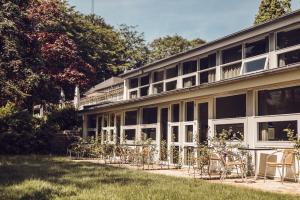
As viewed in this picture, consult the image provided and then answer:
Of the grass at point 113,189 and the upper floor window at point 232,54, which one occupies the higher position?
the upper floor window at point 232,54

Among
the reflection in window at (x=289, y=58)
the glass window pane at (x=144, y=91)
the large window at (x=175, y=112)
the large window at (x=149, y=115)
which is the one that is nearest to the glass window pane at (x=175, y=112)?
the large window at (x=175, y=112)

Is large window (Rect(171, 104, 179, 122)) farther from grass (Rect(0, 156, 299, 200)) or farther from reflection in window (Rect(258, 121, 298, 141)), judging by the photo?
grass (Rect(0, 156, 299, 200))

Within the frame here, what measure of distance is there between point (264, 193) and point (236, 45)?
816cm

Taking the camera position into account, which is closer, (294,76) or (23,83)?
(294,76)

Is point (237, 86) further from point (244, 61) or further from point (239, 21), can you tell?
point (239, 21)

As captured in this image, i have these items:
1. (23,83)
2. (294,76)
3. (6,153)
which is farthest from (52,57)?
(294,76)

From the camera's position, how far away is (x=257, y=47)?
563 inches

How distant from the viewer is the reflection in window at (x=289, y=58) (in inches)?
497

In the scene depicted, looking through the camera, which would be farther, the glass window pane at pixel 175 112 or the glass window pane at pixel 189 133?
the glass window pane at pixel 175 112

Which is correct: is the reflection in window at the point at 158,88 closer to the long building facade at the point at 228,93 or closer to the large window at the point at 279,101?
the long building facade at the point at 228,93

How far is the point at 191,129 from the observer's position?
15898 millimetres

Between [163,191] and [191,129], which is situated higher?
[191,129]

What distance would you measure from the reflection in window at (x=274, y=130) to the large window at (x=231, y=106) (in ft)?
3.19

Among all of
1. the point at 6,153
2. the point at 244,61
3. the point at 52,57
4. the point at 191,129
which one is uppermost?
the point at 52,57
